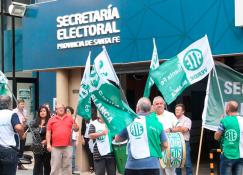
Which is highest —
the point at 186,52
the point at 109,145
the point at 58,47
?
the point at 58,47

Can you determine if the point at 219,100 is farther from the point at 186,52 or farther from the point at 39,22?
the point at 39,22

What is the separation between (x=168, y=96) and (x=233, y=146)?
1.46 metres

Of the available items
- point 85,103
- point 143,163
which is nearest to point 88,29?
point 85,103

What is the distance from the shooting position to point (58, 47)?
14172 mm

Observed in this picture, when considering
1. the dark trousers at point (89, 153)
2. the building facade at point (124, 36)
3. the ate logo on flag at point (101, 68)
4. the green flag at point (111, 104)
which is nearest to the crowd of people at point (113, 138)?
the green flag at point (111, 104)

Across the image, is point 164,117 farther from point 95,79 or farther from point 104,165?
point 95,79

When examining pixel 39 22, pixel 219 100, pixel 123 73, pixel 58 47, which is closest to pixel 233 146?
pixel 219 100

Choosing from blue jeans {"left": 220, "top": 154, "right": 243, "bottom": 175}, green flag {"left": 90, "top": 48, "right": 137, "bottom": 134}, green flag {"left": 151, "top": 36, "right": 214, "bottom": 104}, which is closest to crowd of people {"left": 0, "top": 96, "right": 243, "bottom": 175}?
blue jeans {"left": 220, "top": 154, "right": 243, "bottom": 175}

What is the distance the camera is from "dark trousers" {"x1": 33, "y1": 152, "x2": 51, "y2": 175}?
10789 mm

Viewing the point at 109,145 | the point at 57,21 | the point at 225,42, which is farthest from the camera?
the point at 57,21

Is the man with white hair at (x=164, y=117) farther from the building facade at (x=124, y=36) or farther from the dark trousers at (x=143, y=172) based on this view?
the dark trousers at (x=143, y=172)

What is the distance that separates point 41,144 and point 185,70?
3591mm

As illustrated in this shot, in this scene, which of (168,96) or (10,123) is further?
(168,96)

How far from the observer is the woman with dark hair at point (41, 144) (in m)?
10.7
